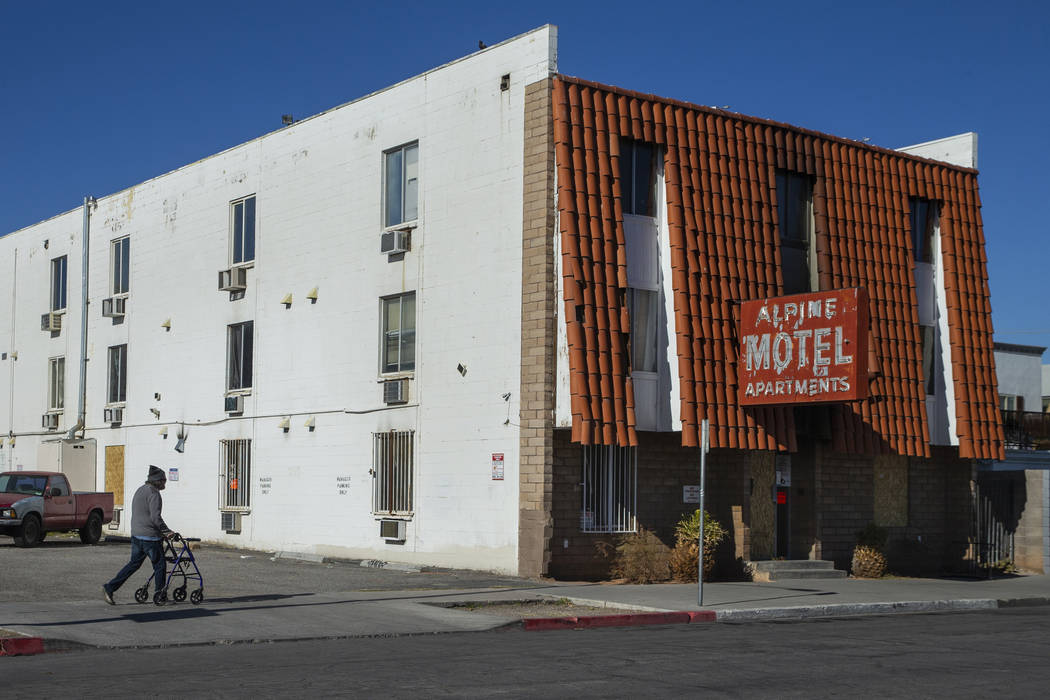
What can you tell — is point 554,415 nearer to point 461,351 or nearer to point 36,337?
point 461,351

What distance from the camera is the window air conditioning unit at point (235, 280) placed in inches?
1185

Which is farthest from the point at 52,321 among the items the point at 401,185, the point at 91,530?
the point at 401,185

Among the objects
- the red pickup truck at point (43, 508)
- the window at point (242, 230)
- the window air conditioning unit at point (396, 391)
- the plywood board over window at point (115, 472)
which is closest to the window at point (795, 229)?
the window air conditioning unit at point (396, 391)

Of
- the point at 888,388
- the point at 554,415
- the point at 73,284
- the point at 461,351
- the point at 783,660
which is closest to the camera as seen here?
the point at 783,660

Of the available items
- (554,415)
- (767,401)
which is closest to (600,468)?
(554,415)

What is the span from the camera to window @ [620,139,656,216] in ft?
A: 76.5

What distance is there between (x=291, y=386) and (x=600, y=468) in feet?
29.5

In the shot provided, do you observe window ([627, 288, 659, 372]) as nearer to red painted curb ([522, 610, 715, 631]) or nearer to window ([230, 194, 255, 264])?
red painted curb ([522, 610, 715, 631])

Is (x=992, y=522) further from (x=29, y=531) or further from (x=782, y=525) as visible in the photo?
(x=29, y=531)

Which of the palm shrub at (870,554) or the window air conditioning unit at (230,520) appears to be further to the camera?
the window air conditioning unit at (230,520)

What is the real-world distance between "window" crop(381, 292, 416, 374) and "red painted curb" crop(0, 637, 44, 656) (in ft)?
42.7

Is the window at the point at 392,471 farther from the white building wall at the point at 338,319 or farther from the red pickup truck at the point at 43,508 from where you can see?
the red pickup truck at the point at 43,508

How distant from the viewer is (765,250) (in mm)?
24656

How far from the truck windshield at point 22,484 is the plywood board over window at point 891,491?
19561mm
